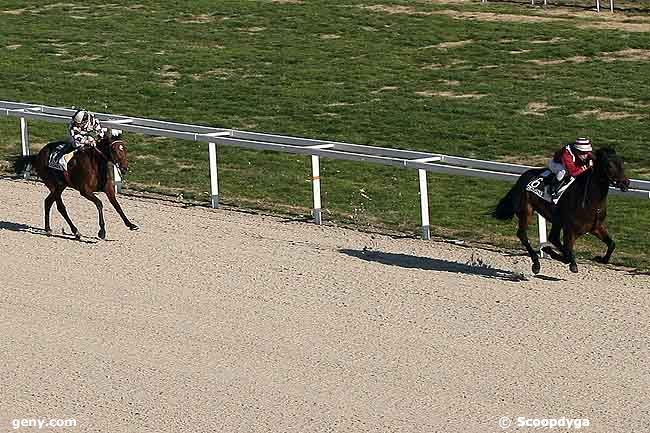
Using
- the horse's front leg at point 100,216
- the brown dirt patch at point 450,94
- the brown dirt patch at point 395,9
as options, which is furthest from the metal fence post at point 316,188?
the brown dirt patch at point 395,9

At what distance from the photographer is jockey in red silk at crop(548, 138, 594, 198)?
14164mm

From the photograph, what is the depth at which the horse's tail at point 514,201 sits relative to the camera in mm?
14641

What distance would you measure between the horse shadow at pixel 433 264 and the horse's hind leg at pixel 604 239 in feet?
2.61

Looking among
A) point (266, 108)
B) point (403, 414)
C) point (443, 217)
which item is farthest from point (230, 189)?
point (403, 414)

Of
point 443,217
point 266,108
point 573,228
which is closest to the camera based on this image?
point 573,228

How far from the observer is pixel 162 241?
1625 centimetres

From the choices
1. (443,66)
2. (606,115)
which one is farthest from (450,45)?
(606,115)

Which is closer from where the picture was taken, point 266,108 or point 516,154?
point 516,154

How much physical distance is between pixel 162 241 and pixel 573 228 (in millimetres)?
4528

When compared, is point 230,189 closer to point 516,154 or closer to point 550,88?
point 516,154

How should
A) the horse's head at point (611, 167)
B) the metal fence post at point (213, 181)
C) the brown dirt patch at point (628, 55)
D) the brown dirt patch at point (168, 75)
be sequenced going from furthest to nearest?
1. the brown dirt patch at point (628, 55)
2. the brown dirt patch at point (168, 75)
3. the metal fence post at point (213, 181)
4. the horse's head at point (611, 167)

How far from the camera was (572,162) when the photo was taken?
1418 centimetres

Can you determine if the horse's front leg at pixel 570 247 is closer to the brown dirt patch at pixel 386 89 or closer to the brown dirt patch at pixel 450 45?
the brown dirt patch at pixel 386 89

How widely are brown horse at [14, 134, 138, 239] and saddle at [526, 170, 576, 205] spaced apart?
439cm
